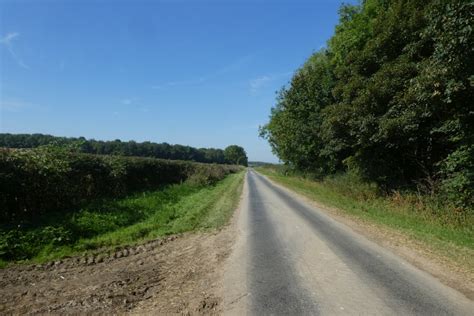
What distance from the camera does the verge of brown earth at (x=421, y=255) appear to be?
6168 mm

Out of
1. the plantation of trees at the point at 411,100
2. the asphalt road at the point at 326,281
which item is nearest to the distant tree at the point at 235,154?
the plantation of trees at the point at 411,100

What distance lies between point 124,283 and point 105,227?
18.4ft

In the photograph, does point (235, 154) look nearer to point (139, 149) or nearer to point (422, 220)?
point (139, 149)

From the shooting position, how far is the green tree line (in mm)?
34634

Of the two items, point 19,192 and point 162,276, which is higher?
point 19,192

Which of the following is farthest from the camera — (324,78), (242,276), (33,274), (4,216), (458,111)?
(324,78)

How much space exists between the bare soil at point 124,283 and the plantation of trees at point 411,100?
32.5 feet

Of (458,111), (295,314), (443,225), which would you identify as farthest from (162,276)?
(458,111)

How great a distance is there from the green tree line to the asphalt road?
10.6 meters

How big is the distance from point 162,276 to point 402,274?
4729mm

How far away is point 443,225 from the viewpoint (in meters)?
12.2

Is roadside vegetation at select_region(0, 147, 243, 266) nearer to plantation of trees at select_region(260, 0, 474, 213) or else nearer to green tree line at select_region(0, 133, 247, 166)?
green tree line at select_region(0, 133, 247, 166)

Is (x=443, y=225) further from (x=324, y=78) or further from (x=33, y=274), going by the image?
(x=324, y=78)

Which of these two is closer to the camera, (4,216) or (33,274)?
(33,274)
